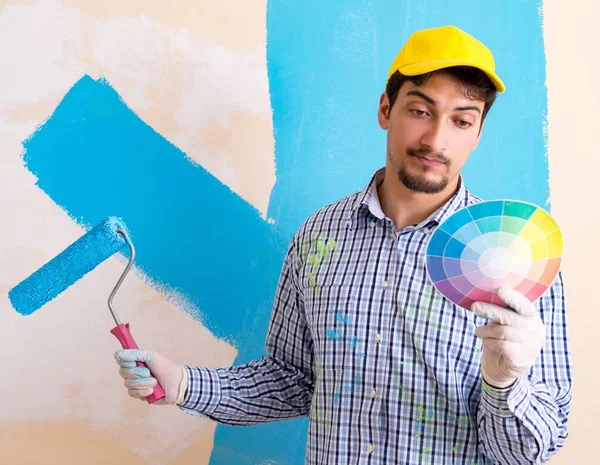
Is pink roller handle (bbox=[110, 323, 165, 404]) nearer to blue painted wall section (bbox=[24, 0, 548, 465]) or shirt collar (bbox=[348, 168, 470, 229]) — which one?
blue painted wall section (bbox=[24, 0, 548, 465])

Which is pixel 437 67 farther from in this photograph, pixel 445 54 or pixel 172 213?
pixel 172 213

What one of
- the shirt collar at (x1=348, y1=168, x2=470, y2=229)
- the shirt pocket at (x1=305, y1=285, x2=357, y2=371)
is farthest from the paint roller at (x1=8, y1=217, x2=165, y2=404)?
the shirt collar at (x1=348, y1=168, x2=470, y2=229)

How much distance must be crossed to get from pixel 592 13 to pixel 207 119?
832 millimetres

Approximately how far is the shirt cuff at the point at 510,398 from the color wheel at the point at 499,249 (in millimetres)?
133

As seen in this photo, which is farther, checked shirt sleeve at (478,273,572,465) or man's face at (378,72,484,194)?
man's face at (378,72,484,194)

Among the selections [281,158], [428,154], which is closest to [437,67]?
[428,154]

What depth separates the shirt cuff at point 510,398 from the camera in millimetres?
1032

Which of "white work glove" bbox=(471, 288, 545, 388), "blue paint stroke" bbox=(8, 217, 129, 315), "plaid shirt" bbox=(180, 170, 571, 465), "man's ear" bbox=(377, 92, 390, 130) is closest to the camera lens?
"white work glove" bbox=(471, 288, 545, 388)

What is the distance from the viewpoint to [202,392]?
1.31 meters

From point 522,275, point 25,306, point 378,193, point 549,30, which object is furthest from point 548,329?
point 25,306

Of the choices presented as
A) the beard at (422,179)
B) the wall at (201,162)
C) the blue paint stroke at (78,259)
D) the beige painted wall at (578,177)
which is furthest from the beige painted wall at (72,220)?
the beige painted wall at (578,177)

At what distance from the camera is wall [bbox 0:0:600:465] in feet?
4.83

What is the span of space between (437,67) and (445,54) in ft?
0.10

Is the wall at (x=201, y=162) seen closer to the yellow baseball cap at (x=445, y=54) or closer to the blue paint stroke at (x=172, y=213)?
the blue paint stroke at (x=172, y=213)
